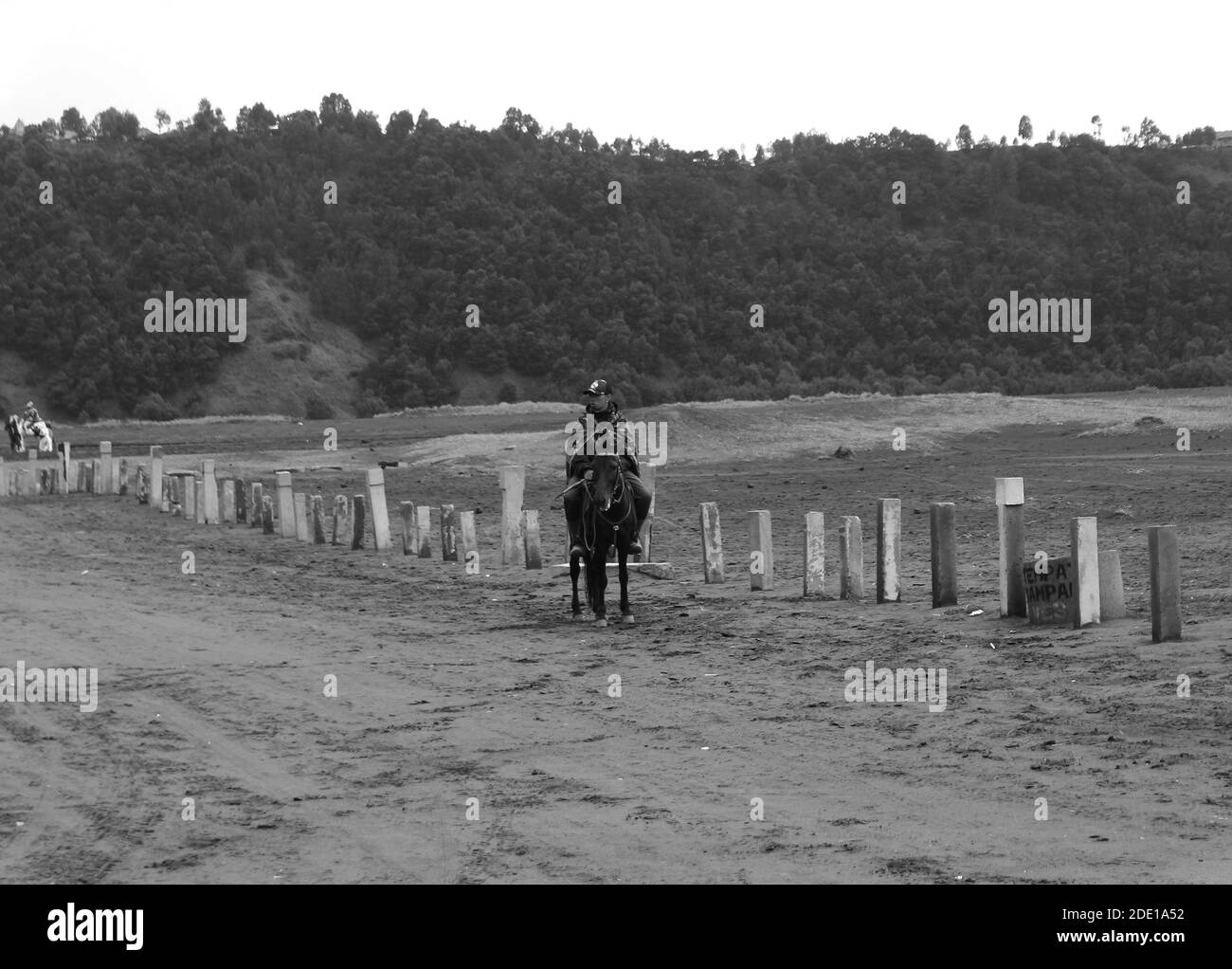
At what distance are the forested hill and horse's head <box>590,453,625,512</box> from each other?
2286 inches

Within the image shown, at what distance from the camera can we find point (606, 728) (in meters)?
11.4

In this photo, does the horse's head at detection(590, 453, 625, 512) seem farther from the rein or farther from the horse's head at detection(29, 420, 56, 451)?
the horse's head at detection(29, 420, 56, 451)

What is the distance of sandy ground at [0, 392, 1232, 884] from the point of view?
26.2 ft

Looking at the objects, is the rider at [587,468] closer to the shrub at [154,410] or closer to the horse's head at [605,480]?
Answer: the horse's head at [605,480]

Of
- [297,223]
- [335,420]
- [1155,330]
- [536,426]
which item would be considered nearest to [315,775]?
[536,426]

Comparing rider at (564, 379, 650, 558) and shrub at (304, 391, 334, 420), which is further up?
shrub at (304, 391, 334, 420)

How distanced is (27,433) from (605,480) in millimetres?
38963

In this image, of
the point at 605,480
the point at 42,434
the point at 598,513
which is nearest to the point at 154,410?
the point at 42,434

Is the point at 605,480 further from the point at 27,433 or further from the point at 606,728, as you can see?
the point at 27,433

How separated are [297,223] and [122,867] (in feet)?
302

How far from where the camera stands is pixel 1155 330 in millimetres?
81438

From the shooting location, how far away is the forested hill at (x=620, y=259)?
8081 cm

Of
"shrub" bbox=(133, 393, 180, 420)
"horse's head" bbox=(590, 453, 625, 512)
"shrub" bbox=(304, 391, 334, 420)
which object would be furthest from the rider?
"shrub" bbox=(133, 393, 180, 420)

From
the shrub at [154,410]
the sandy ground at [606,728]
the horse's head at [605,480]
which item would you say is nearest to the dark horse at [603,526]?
the horse's head at [605,480]
